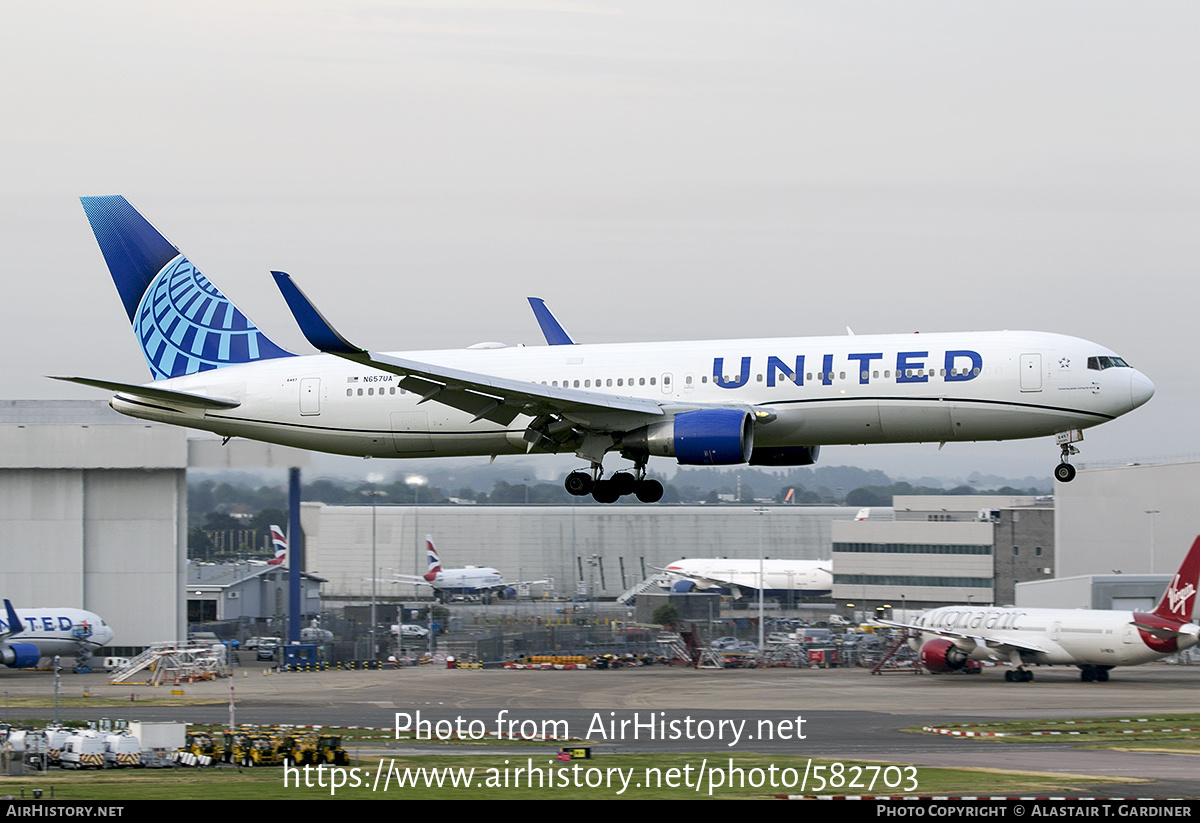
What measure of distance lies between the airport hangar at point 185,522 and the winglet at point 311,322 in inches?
1704

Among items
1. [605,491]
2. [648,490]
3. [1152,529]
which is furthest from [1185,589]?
[605,491]

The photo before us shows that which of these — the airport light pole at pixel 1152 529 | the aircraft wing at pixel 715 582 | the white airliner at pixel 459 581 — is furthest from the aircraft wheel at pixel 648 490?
the aircraft wing at pixel 715 582

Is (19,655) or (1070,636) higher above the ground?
(1070,636)

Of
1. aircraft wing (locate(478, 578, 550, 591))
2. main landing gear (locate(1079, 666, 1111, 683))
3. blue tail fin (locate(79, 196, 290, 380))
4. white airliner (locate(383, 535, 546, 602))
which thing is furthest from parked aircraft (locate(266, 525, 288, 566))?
main landing gear (locate(1079, 666, 1111, 683))

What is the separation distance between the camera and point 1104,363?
3928 cm

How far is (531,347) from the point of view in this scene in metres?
43.8

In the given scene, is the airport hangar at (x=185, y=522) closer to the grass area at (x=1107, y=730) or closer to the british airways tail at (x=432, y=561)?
the british airways tail at (x=432, y=561)

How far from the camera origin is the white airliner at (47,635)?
75812 mm

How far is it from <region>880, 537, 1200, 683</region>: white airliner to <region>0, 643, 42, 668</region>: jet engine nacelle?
4900 cm

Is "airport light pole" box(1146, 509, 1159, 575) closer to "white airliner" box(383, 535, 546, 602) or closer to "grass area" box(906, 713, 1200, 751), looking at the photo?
"grass area" box(906, 713, 1200, 751)

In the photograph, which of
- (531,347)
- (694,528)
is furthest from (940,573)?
(531,347)

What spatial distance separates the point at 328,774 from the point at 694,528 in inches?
4185

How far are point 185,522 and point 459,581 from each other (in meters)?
47.1

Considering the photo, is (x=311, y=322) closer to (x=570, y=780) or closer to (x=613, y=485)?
(x=613, y=485)
